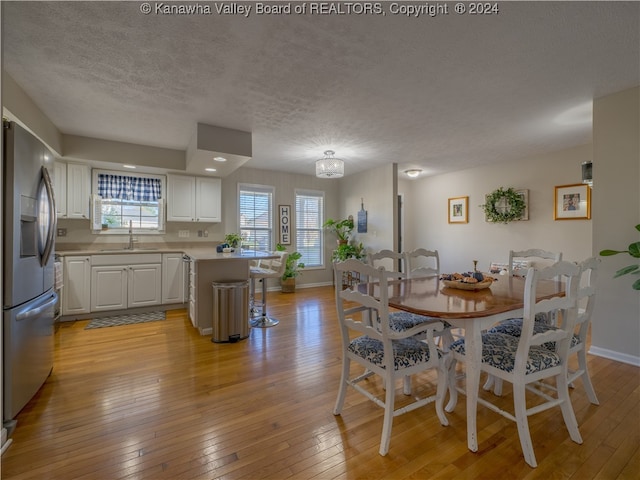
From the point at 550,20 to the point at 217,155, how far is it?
3.34 metres

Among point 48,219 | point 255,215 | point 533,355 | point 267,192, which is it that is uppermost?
point 267,192

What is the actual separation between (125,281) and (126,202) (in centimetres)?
129

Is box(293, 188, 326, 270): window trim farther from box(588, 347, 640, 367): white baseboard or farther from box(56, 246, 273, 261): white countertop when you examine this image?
box(588, 347, 640, 367): white baseboard

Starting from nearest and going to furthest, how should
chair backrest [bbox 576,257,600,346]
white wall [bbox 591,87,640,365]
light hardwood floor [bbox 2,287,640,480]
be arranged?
light hardwood floor [bbox 2,287,640,480]
chair backrest [bbox 576,257,600,346]
white wall [bbox 591,87,640,365]

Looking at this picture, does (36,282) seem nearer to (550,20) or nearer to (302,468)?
(302,468)

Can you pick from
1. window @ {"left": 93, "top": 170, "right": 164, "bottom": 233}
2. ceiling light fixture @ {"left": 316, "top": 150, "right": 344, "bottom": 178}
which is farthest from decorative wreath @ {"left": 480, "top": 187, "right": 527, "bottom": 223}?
window @ {"left": 93, "top": 170, "right": 164, "bottom": 233}

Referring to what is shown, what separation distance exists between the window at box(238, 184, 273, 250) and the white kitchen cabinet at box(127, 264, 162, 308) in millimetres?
1696

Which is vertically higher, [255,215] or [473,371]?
[255,215]

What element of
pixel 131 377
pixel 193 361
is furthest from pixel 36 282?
pixel 193 361

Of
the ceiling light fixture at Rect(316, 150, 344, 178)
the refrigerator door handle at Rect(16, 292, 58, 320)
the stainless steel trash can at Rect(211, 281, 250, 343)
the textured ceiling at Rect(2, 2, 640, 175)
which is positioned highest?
the textured ceiling at Rect(2, 2, 640, 175)

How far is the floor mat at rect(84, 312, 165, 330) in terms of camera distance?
151 inches

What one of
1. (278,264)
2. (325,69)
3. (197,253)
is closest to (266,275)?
(278,264)

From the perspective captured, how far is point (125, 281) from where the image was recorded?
416 cm

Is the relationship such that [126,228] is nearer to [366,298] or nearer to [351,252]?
[351,252]
